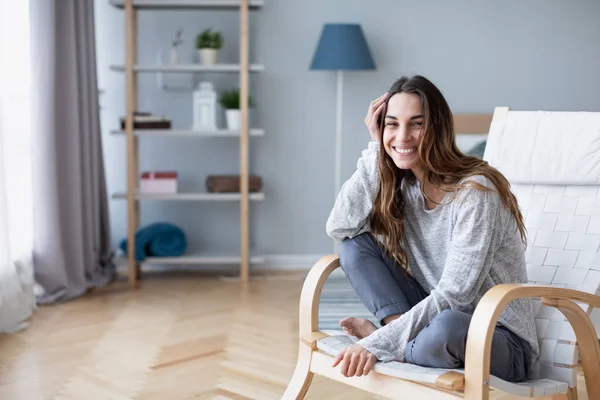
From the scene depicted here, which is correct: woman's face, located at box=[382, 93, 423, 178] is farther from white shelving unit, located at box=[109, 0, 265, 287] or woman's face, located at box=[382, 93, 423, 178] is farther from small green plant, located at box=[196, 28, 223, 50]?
small green plant, located at box=[196, 28, 223, 50]

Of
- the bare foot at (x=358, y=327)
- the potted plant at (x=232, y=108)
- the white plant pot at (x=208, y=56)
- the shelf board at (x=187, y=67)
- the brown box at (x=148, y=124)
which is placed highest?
the white plant pot at (x=208, y=56)

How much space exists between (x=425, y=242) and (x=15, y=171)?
6.89ft

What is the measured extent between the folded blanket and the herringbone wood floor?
18 centimetres

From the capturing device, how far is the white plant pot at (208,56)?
4.02 m

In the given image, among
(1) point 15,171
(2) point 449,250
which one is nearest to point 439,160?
(2) point 449,250

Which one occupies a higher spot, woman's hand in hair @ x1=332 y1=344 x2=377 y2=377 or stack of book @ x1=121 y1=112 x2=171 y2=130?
stack of book @ x1=121 y1=112 x2=171 y2=130

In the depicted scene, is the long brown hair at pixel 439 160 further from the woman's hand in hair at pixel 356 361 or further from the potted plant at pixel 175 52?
the potted plant at pixel 175 52

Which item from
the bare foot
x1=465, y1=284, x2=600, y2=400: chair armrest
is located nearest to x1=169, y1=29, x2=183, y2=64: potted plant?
the bare foot

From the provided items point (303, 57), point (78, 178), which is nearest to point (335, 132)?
point (303, 57)

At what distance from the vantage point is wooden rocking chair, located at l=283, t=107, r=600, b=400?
5.56 ft

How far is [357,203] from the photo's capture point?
2084mm

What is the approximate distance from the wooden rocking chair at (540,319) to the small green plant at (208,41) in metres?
1.91

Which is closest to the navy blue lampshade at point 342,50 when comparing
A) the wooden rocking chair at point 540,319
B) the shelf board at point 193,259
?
the shelf board at point 193,259

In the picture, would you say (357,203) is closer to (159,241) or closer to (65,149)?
(65,149)
